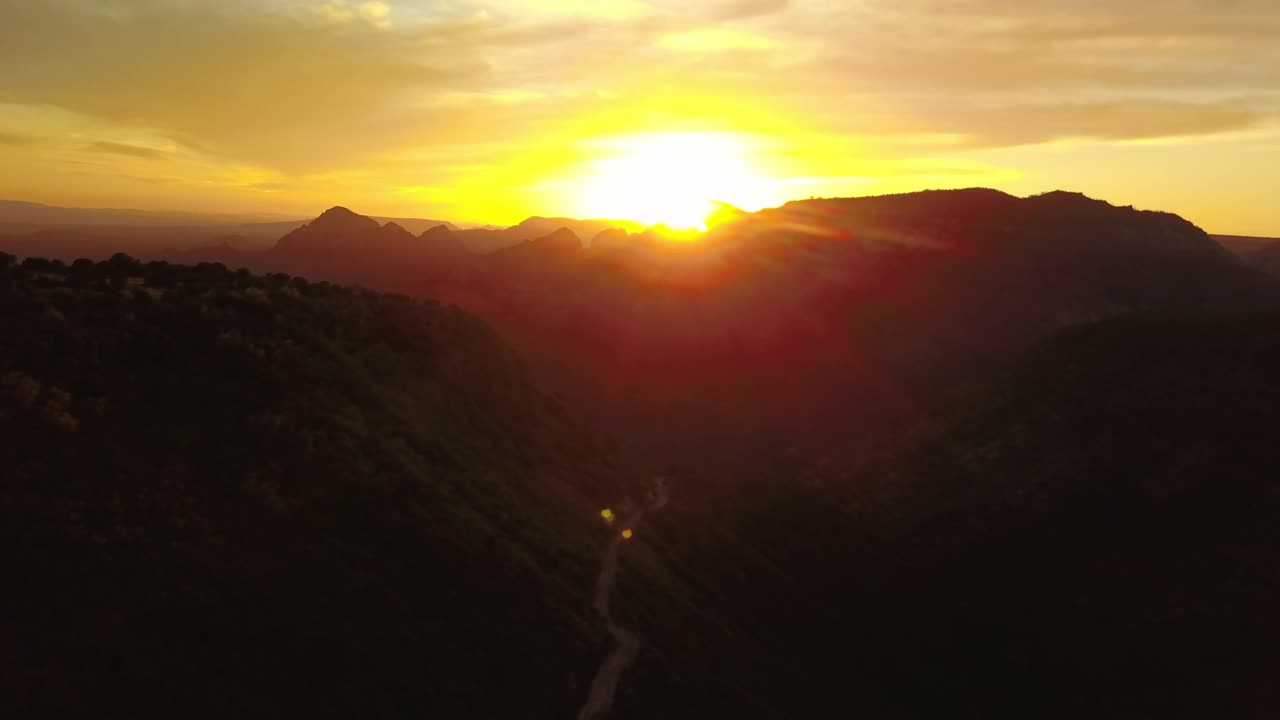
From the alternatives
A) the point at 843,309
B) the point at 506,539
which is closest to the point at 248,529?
the point at 506,539

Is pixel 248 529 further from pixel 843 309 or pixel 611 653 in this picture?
pixel 843 309

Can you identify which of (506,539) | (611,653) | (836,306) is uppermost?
(836,306)

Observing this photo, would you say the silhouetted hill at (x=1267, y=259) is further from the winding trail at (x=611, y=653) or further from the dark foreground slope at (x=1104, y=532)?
the winding trail at (x=611, y=653)

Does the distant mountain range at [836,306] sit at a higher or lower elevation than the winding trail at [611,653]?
higher

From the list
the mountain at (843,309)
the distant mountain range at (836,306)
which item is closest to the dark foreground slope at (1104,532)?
the distant mountain range at (836,306)

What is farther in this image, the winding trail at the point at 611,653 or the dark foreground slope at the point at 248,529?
the winding trail at the point at 611,653
